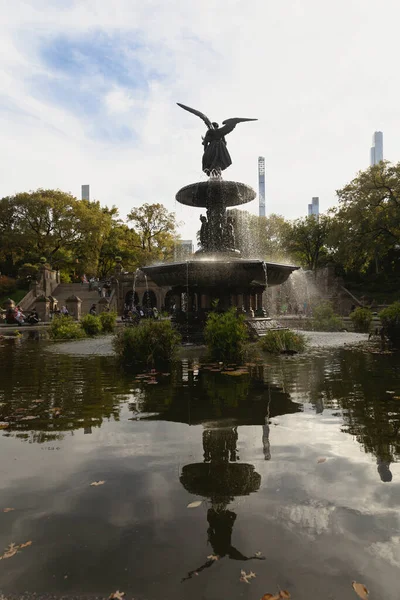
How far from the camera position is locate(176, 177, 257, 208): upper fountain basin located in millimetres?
15297

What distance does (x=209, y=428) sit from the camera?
413 cm

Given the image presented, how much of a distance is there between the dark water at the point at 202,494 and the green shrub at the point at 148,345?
9.25 ft

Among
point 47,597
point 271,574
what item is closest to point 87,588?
point 47,597

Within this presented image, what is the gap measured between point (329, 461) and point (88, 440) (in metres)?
2.18

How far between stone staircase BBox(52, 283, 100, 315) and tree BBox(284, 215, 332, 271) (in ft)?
78.8

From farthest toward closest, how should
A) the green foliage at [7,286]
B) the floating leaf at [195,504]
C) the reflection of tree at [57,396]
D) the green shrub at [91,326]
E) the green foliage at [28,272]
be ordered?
the green foliage at [28,272] < the green foliage at [7,286] < the green shrub at [91,326] < the reflection of tree at [57,396] < the floating leaf at [195,504]

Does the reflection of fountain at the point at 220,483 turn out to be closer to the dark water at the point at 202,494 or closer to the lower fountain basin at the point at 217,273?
the dark water at the point at 202,494

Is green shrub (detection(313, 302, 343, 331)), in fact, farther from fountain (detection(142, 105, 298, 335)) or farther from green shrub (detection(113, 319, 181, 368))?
green shrub (detection(113, 319, 181, 368))

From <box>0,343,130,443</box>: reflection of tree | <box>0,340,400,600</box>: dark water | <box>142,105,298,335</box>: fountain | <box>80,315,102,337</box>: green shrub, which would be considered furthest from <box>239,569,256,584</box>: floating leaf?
<box>80,315,102,337</box>: green shrub

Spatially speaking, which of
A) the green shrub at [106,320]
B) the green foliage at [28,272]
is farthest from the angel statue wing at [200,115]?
the green foliage at [28,272]

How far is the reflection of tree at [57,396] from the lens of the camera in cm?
436

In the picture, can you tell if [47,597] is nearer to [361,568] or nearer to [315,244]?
[361,568]

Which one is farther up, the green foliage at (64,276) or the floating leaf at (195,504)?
the green foliage at (64,276)

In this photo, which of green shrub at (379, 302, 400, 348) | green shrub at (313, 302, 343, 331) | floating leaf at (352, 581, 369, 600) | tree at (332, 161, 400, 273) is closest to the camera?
floating leaf at (352, 581, 369, 600)
